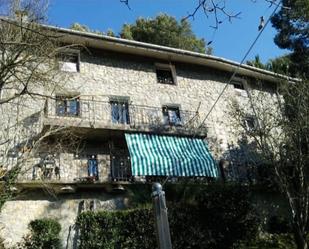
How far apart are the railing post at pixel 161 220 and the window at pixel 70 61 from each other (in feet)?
45.4

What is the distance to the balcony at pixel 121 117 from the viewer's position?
Result: 16.0 metres

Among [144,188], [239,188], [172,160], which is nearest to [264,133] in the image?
[239,188]

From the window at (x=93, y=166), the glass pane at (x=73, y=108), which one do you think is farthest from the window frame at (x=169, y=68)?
the window at (x=93, y=166)

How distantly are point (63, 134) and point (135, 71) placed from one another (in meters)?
5.58

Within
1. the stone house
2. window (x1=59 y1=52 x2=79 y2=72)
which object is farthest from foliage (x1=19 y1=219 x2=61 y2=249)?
window (x1=59 y1=52 x2=79 y2=72)

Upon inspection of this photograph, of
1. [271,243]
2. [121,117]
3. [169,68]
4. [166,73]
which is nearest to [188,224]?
[271,243]

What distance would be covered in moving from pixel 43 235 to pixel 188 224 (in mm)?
4522

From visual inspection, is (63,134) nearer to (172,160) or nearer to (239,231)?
(172,160)

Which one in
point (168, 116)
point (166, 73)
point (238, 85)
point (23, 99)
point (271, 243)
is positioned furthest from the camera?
point (238, 85)

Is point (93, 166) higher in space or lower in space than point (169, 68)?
lower

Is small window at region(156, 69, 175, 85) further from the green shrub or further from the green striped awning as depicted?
the green shrub

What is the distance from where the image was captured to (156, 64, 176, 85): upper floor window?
20.0 metres

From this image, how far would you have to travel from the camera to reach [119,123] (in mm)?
16875

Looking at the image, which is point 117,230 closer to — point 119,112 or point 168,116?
point 119,112
